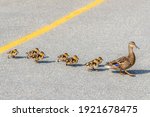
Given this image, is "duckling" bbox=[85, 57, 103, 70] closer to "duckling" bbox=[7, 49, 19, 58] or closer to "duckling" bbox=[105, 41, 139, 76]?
"duckling" bbox=[105, 41, 139, 76]

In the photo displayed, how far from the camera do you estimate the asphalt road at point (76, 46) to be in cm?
960

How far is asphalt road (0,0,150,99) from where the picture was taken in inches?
378

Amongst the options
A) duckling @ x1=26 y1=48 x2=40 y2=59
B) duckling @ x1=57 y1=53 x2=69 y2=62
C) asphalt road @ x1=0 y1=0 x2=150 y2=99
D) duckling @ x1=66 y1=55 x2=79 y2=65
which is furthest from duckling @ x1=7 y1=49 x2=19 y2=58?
duckling @ x1=66 y1=55 x2=79 y2=65

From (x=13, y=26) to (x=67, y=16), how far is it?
52.2 inches

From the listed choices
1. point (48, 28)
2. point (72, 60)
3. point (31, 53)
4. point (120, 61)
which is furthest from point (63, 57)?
point (48, 28)

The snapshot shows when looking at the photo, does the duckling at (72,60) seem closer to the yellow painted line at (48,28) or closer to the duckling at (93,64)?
the duckling at (93,64)

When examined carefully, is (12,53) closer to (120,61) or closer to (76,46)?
(76,46)

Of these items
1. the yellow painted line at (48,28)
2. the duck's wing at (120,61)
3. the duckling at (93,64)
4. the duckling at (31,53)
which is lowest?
the duckling at (93,64)

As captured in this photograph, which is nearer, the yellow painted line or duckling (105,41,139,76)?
duckling (105,41,139,76)

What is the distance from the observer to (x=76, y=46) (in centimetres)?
1159

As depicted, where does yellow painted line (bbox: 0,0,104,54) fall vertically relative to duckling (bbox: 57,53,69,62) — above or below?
above

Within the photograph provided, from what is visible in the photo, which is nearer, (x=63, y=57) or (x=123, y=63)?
(x=123, y=63)

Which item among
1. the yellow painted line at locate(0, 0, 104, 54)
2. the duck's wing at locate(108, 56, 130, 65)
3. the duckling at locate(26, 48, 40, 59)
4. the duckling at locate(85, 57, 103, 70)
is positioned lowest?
the duckling at locate(85, 57, 103, 70)

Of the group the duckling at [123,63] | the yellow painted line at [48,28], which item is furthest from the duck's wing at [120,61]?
the yellow painted line at [48,28]
